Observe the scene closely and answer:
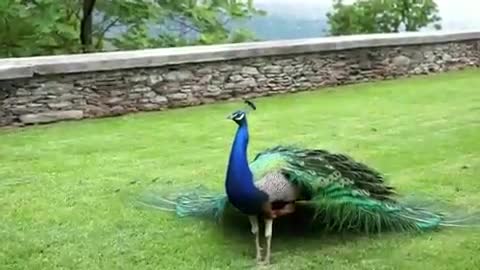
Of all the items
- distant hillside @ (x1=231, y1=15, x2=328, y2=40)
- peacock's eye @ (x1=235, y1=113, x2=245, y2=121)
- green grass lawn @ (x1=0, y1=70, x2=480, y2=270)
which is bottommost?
green grass lawn @ (x1=0, y1=70, x2=480, y2=270)

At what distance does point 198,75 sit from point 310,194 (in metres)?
4.97

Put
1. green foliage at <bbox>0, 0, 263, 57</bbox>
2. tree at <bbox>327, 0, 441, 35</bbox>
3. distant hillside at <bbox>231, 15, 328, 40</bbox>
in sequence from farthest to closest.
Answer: tree at <bbox>327, 0, 441, 35</bbox> → distant hillside at <bbox>231, 15, 328, 40</bbox> → green foliage at <bbox>0, 0, 263, 57</bbox>

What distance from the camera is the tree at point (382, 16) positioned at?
14.5m

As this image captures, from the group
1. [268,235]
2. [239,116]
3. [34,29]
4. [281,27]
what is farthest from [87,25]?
[268,235]

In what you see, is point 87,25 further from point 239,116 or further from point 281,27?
point 239,116

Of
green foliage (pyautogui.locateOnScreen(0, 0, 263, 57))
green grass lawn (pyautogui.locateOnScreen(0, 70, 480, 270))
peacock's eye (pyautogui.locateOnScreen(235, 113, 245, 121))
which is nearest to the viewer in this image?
peacock's eye (pyautogui.locateOnScreen(235, 113, 245, 121))

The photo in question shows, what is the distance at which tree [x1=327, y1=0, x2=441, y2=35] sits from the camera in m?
14.5

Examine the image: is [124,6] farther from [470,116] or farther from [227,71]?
[470,116]

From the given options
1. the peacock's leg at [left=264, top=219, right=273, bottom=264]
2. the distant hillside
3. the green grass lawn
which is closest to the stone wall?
the green grass lawn

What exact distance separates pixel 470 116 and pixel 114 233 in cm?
483

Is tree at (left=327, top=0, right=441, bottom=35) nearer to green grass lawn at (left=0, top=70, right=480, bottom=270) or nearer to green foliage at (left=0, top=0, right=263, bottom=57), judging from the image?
green foliage at (left=0, top=0, right=263, bottom=57)

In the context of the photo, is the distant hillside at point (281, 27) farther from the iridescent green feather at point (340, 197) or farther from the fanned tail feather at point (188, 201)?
the iridescent green feather at point (340, 197)

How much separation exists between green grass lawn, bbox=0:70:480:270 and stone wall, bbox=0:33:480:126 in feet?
0.67

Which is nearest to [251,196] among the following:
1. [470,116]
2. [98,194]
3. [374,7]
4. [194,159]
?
[98,194]
